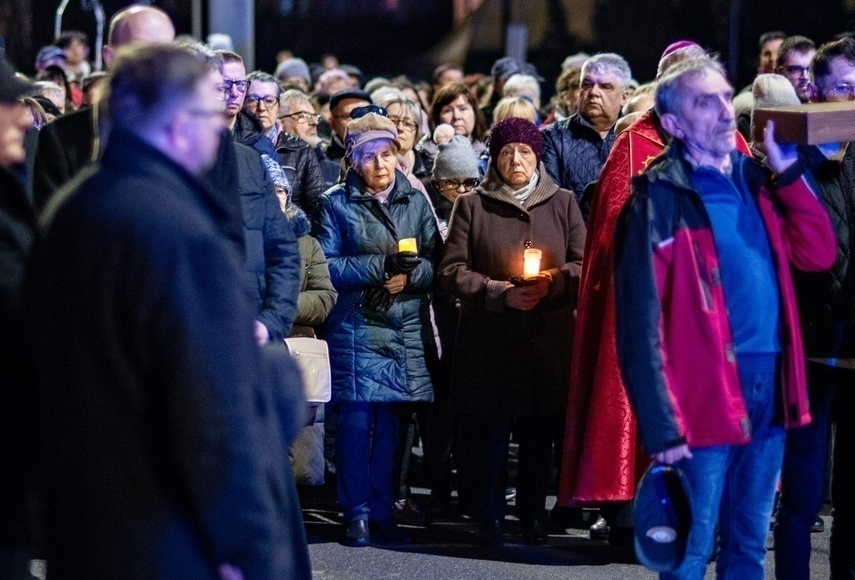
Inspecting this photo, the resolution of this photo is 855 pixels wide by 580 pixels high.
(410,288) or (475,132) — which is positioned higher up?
(475,132)

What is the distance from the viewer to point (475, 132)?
9820 millimetres

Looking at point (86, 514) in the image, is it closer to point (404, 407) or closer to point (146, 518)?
point (146, 518)

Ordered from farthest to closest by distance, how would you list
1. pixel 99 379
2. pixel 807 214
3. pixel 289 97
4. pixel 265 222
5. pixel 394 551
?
pixel 289 97
pixel 394 551
pixel 265 222
pixel 807 214
pixel 99 379

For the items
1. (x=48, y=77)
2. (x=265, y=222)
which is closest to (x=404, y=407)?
(x=265, y=222)

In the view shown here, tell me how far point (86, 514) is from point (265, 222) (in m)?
2.30

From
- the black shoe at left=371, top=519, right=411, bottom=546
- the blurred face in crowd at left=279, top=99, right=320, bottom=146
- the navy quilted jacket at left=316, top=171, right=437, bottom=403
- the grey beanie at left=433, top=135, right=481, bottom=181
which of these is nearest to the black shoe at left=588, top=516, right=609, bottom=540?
the black shoe at left=371, top=519, right=411, bottom=546

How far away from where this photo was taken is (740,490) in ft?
15.3

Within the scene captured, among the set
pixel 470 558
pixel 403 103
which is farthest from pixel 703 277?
pixel 403 103

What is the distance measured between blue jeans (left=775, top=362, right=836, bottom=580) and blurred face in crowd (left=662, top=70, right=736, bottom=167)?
123 cm

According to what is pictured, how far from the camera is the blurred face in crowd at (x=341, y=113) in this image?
9414 mm

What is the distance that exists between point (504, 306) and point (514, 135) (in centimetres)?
81

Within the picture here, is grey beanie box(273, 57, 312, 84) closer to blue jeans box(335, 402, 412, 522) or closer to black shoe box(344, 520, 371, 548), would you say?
blue jeans box(335, 402, 412, 522)

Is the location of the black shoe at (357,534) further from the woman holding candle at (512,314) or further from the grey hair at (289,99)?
the grey hair at (289,99)

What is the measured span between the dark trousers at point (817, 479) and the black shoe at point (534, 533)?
1.60m
